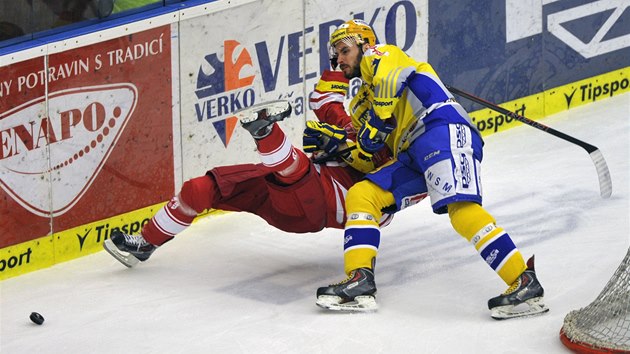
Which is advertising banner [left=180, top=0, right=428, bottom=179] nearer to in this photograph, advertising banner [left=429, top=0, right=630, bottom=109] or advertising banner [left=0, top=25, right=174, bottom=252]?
advertising banner [left=0, top=25, right=174, bottom=252]

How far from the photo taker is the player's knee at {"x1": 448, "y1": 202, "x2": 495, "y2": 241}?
22.5 ft

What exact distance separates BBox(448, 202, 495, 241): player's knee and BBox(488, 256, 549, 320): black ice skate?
0.27 m

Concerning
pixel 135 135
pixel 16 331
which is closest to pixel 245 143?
pixel 135 135

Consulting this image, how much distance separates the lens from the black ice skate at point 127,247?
24.8 feet

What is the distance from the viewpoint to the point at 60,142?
7.71m

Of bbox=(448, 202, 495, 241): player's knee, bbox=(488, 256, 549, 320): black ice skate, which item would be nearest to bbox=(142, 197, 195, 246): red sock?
bbox=(448, 202, 495, 241): player's knee

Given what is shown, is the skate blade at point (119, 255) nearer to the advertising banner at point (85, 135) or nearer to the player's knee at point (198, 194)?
the advertising banner at point (85, 135)

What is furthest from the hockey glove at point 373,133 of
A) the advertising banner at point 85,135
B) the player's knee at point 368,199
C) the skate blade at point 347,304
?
the advertising banner at point 85,135

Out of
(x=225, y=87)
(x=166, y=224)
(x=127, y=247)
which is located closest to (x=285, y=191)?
(x=166, y=224)

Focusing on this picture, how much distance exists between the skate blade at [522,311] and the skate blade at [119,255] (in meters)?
1.76

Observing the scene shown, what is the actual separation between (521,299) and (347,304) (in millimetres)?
724

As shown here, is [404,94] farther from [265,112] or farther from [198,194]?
[198,194]

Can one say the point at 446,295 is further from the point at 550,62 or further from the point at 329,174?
the point at 550,62

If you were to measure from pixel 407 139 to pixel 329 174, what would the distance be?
419mm
